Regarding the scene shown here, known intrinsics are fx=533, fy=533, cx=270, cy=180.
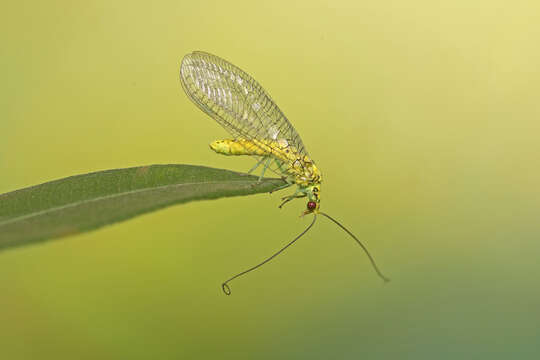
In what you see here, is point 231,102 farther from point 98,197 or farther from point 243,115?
point 98,197

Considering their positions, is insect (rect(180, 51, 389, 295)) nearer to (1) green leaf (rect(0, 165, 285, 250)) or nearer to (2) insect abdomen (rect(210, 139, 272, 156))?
(2) insect abdomen (rect(210, 139, 272, 156))

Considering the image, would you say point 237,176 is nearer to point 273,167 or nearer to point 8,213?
point 8,213

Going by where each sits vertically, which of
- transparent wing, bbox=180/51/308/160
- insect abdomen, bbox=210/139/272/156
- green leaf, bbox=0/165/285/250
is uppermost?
transparent wing, bbox=180/51/308/160

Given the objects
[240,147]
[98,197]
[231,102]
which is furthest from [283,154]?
[98,197]

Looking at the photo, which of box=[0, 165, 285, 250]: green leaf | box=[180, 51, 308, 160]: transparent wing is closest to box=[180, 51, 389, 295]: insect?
box=[180, 51, 308, 160]: transparent wing

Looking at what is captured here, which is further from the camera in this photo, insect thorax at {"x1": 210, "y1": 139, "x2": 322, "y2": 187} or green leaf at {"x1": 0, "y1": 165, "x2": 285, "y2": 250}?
insect thorax at {"x1": 210, "y1": 139, "x2": 322, "y2": 187}

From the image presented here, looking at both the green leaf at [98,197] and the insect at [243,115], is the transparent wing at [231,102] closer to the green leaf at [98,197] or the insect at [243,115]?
the insect at [243,115]

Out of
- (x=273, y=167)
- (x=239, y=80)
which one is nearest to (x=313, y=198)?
(x=273, y=167)
